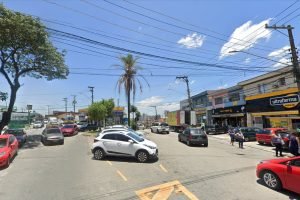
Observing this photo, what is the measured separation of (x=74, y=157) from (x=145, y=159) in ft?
15.3

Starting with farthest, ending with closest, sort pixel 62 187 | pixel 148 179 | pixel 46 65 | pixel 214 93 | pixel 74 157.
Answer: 1. pixel 214 93
2. pixel 46 65
3. pixel 74 157
4. pixel 148 179
5. pixel 62 187

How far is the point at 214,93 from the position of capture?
167ft

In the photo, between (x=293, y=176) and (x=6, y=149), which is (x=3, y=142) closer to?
(x=6, y=149)

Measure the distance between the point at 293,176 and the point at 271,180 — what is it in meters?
1.13

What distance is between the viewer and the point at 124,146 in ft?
54.4

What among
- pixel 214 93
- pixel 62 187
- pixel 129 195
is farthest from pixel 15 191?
pixel 214 93

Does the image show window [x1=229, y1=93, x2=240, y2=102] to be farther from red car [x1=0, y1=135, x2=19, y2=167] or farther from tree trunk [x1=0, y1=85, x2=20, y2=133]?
red car [x1=0, y1=135, x2=19, y2=167]

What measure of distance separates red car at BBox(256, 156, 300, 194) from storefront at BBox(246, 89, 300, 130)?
1796 centimetres

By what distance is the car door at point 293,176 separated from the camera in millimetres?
9531

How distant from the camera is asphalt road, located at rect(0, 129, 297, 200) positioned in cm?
971

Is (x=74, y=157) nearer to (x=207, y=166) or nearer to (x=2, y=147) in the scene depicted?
(x=2, y=147)

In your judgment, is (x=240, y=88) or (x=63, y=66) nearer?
(x=63, y=66)

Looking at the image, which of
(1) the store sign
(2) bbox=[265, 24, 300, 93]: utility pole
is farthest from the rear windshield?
(1) the store sign

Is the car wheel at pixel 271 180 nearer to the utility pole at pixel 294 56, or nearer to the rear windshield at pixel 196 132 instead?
the utility pole at pixel 294 56
